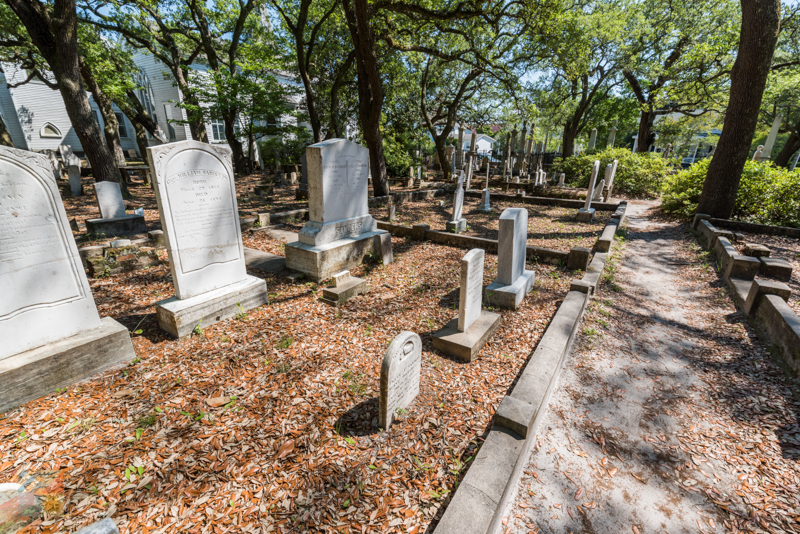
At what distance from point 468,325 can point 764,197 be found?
11349 mm

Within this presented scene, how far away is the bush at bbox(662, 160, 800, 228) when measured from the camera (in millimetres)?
9156

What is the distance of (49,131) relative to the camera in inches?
965

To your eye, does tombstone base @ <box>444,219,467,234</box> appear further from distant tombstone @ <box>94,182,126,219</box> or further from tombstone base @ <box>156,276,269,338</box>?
distant tombstone @ <box>94,182,126,219</box>

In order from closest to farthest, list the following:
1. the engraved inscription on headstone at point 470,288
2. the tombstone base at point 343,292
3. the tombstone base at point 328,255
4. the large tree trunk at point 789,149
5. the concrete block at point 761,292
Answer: the engraved inscription on headstone at point 470,288 < the concrete block at point 761,292 < the tombstone base at point 343,292 < the tombstone base at point 328,255 < the large tree trunk at point 789,149

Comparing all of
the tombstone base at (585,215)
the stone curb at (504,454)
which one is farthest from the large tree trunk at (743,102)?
the stone curb at (504,454)

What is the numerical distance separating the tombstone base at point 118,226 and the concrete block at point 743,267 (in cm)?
1280

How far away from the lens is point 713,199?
9672 millimetres

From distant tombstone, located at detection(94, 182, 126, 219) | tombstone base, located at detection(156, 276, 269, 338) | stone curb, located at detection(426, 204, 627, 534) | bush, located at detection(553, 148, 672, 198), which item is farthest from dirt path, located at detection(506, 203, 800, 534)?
bush, located at detection(553, 148, 672, 198)

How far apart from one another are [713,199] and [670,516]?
10.8 m

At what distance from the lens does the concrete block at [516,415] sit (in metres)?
2.63

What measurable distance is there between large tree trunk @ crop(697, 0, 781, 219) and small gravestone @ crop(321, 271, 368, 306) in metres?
10.7

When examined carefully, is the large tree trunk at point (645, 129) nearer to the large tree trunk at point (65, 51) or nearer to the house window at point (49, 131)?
the large tree trunk at point (65, 51)

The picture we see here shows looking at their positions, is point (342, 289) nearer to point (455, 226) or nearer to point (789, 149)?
point (455, 226)

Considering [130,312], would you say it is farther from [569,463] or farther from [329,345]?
[569,463]
